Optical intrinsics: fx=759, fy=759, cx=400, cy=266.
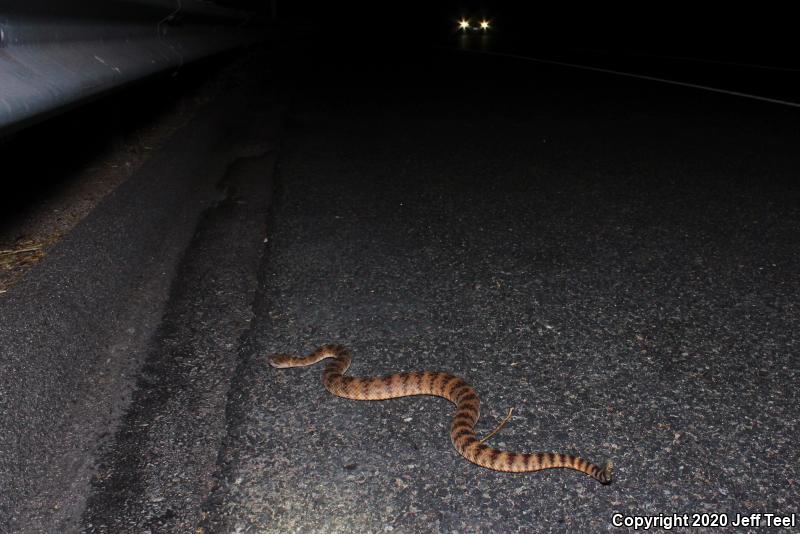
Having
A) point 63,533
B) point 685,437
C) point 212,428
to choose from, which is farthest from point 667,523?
point 63,533

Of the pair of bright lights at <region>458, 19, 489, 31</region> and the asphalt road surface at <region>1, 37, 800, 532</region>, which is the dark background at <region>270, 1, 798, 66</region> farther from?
the asphalt road surface at <region>1, 37, 800, 532</region>

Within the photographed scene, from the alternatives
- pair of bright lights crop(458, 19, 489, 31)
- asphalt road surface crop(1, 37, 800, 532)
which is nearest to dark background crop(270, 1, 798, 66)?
pair of bright lights crop(458, 19, 489, 31)

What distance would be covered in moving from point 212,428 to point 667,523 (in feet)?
5.82

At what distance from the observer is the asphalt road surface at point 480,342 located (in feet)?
9.02

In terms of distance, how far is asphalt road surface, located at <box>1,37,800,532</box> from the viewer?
2.75m

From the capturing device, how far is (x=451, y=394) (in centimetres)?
344

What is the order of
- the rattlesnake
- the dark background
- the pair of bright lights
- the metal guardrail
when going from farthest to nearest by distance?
the pair of bright lights < the dark background < the metal guardrail < the rattlesnake

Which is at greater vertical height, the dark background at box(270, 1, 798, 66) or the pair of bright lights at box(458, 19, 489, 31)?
the dark background at box(270, 1, 798, 66)

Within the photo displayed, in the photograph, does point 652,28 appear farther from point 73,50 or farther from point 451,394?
point 451,394

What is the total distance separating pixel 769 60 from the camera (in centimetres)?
1808

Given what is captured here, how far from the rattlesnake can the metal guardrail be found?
5.22 feet

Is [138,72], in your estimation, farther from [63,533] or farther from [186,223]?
[63,533]

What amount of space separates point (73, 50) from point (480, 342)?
9.22 feet

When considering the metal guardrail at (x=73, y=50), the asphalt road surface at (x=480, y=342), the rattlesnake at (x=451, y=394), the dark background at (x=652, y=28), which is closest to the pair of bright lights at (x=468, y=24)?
the dark background at (x=652, y=28)
